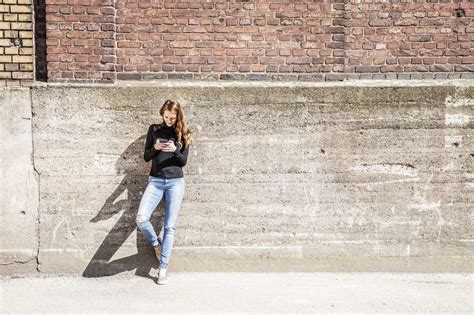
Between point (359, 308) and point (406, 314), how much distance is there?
15.9 inches

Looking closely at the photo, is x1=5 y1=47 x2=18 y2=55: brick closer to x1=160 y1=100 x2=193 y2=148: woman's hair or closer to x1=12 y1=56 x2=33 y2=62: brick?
x1=12 y1=56 x2=33 y2=62: brick

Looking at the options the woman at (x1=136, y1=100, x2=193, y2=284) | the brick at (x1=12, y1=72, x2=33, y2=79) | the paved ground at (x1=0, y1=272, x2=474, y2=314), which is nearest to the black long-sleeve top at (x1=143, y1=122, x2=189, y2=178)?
the woman at (x1=136, y1=100, x2=193, y2=284)

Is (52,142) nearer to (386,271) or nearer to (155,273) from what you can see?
(155,273)

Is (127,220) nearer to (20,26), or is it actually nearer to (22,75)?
(22,75)

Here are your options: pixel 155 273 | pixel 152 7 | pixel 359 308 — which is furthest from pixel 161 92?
pixel 359 308

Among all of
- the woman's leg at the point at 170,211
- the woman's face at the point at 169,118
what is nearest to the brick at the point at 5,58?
the woman's face at the point at 169,118

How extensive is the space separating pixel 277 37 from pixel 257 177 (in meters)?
1.50

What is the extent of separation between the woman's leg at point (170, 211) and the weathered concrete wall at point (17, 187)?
137cm

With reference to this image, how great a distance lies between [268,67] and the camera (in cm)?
588

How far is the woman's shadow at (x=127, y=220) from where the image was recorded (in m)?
5.64

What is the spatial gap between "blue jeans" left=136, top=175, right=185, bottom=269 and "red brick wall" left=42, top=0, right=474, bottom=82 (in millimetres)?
1218

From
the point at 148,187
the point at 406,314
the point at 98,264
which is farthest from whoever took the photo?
the point at 98,264

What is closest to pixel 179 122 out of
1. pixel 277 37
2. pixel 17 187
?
pixel 277 37

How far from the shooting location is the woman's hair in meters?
5.21
